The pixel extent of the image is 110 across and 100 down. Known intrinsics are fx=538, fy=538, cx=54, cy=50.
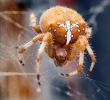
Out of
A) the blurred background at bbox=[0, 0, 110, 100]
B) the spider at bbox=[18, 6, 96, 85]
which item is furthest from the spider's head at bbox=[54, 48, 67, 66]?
the blurred background at bbox=[0, 0, 110, 100]

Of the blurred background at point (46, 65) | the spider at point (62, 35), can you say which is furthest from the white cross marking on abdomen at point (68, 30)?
the blurred background at point (46, 65)

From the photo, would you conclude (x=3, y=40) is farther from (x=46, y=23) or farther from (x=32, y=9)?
(x=46, y=23)

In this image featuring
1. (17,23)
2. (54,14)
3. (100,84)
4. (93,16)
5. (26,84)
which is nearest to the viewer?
(54,14)

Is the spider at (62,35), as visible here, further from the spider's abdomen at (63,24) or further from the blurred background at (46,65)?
the blurred background at (46,65)

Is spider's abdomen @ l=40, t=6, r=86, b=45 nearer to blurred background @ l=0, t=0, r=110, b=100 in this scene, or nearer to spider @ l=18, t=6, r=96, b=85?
spider @ l=18, t=6, r=96, b=85

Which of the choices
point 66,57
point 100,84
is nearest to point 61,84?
point 100,84

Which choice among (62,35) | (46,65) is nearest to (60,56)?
(62,35)
